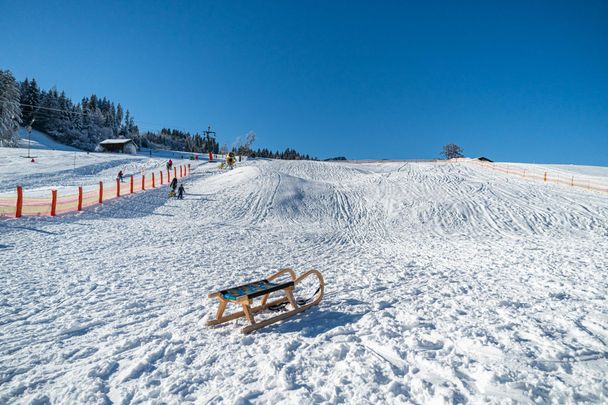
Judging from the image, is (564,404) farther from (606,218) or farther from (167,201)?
(167,201)

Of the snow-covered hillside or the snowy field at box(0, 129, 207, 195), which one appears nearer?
the snowy field at box(0, 129, 207, 195)

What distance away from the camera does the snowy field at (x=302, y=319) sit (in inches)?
131

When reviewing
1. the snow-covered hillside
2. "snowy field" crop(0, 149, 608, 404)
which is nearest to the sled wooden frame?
"snowy field" crop(0, 149, 608, 404)

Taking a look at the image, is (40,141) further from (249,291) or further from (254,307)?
(249,291)

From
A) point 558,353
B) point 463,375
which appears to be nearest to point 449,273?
point 558,353

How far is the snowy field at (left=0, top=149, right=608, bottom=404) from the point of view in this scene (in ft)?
10.9

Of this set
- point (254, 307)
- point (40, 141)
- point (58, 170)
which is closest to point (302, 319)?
point (254, 307)

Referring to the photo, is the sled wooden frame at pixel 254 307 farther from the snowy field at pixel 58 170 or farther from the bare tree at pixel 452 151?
the bare tree at pixel 452 151

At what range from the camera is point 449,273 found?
7.98 m

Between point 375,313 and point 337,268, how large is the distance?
341cm

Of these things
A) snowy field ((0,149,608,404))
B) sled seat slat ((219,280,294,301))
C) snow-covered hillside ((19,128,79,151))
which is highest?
snow-covered hillside ((19,128,79,151))

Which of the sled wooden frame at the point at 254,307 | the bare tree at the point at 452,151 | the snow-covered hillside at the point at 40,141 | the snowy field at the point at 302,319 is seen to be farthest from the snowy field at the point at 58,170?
the bare tree at the point at 452,151

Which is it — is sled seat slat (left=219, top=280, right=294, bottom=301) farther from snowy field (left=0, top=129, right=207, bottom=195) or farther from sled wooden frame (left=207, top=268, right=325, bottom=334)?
snowy field (left=0, top=129, right=207, bottom=195)

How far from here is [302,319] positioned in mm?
5145
